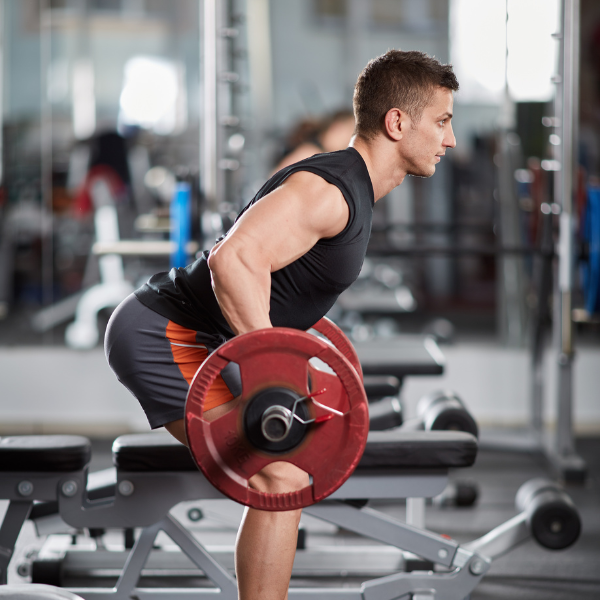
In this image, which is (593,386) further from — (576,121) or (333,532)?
(333,532)

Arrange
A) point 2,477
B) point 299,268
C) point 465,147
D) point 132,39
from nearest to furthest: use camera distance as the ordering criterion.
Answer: point 299,268 → point 2,477 → point 132,39 → point 465,147

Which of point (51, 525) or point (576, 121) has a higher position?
point (576, 121)

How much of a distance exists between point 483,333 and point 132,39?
262 cm

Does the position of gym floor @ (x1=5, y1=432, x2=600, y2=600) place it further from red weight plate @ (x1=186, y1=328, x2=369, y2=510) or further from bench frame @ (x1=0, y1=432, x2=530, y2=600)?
red weight plate @ (x1=186, y1=328, x2=369, y2=510)

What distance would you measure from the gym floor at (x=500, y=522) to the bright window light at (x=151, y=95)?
6.13ft

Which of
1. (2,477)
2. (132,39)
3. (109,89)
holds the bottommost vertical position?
(2,477)

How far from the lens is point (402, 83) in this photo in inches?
54.6

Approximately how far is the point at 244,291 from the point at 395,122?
1.37 ft

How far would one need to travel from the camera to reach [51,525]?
2.07 m

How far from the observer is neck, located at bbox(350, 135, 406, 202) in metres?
1.43

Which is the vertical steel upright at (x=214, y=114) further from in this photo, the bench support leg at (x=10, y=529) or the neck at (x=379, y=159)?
the neck at (x=379, y=159)

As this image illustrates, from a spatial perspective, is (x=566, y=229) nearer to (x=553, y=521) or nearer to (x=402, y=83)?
(x=553, y=521)

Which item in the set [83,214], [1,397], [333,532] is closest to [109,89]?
[83,214]

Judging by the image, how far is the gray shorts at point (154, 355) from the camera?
60.8 inches
